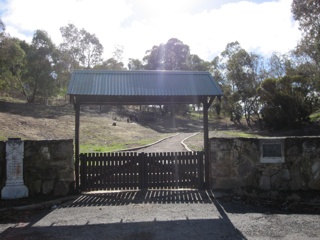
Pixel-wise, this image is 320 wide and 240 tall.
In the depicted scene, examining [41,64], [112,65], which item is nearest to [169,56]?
[112,65]

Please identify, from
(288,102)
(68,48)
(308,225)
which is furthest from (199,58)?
(308,225)

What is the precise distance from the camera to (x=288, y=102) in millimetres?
31266

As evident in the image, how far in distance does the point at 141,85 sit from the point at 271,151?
423cm

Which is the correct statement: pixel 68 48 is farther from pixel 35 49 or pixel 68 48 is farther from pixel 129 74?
pixel 129 74

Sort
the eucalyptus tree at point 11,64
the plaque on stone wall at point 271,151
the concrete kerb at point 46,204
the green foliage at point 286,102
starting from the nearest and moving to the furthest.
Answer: the concrete kerb at point 46,204 → the plaque on stone wall at point 271,151 → the green foliage at point 286,102 → the eucalyptus tree at point 11,64

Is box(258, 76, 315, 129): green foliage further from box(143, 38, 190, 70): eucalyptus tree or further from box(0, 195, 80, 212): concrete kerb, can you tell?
box(143, 38, 190, 70): eucalyptus tree

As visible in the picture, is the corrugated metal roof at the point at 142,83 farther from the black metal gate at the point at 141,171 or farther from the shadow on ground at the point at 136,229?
the shadow on ground at the point at 136,229

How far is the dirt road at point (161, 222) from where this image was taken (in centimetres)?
538

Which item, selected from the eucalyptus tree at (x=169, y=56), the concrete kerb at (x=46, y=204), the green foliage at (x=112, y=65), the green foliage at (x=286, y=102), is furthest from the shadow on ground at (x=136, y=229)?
the eucalyptus tree at (x=169, y=56)

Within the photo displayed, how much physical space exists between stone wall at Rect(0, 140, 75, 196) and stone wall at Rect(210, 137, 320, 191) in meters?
4.00

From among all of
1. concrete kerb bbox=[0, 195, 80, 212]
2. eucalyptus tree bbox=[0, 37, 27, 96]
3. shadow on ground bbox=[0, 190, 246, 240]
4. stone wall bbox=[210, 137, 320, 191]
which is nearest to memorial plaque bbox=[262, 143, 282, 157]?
stone wall bbox=[210, 137, 320, 191]

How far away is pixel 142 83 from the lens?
9484mm

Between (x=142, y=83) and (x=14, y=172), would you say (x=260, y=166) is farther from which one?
(x=14, y=172)

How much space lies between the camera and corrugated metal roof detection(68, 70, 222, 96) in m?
8.93
